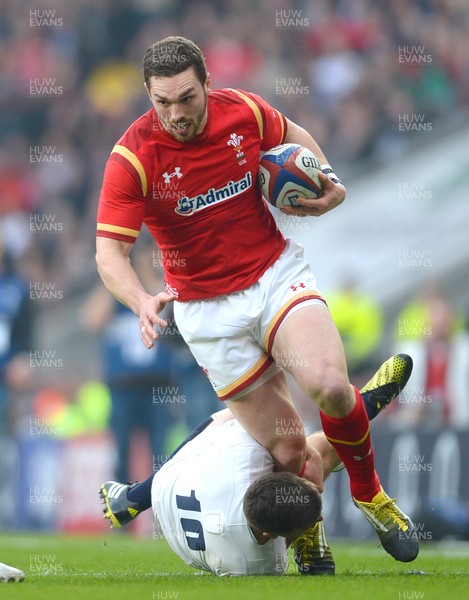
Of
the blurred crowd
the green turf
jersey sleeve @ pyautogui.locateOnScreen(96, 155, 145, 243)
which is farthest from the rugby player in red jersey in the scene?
the blurred crowd

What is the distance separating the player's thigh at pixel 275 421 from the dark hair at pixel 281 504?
581 mm

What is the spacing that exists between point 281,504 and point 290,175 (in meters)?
1.75

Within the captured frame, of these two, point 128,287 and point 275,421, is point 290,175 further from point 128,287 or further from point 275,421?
point 275,421

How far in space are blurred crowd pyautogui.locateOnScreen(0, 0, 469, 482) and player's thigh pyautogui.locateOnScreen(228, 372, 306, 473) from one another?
9090 mm

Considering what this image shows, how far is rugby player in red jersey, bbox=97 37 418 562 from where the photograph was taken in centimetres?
632

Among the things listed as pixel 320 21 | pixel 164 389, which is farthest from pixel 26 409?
pixel 320 21

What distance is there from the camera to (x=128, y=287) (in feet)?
20.1

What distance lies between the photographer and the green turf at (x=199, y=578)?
5.41 meters

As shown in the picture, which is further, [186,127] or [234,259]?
[234,259]

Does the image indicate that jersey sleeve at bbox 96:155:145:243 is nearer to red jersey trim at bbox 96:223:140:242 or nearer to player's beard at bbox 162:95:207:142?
red jersey trim at bbox 96:223:140:242

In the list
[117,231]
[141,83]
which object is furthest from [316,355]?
[141,83]

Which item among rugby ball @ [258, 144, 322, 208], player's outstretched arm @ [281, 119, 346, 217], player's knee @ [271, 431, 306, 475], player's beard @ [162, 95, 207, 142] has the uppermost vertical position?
player's beard @ [162, 95, 207, 142]

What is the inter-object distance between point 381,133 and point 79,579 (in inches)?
433

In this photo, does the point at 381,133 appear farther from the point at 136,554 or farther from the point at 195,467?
the point at 195,467
